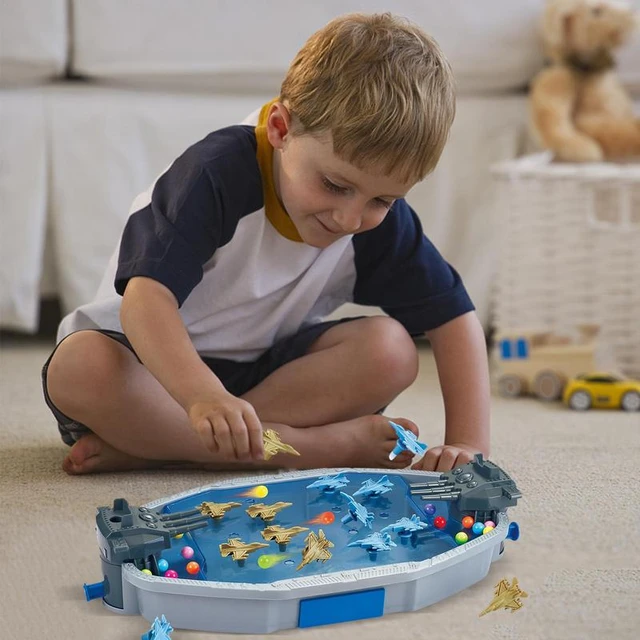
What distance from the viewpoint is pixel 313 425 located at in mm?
979

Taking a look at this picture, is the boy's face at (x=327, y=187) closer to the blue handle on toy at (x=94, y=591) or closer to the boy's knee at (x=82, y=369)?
the boy's knee at (x=82, y=369)

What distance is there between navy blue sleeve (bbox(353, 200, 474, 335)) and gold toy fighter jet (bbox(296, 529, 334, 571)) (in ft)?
1.06

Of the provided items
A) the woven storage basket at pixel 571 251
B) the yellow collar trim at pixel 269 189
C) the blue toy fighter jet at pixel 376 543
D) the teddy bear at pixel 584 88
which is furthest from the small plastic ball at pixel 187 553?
the teddy bear at pixel 584 88

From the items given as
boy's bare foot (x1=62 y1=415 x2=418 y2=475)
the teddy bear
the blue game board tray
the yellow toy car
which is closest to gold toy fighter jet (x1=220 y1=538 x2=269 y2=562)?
the blue game board tray

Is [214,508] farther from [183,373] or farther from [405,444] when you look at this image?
[405,444]

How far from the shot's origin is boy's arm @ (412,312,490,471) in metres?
0.94

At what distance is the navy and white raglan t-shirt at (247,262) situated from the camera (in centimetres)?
85

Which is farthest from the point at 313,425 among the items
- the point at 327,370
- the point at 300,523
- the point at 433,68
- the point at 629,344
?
the point at 629,344

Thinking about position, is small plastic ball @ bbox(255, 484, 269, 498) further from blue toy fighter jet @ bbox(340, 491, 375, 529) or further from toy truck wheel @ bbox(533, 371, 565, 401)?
toy truck wheel @ bbox(533, 371, 565, 401)

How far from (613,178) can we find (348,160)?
630 millimetres

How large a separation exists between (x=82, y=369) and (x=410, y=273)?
1.00 feet

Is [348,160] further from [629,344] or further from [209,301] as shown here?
[629,344]

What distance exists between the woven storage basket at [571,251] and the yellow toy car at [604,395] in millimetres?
120

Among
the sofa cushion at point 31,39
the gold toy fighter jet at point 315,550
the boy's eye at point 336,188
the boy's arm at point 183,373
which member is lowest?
the gold toy fighter jet at point 315,550
